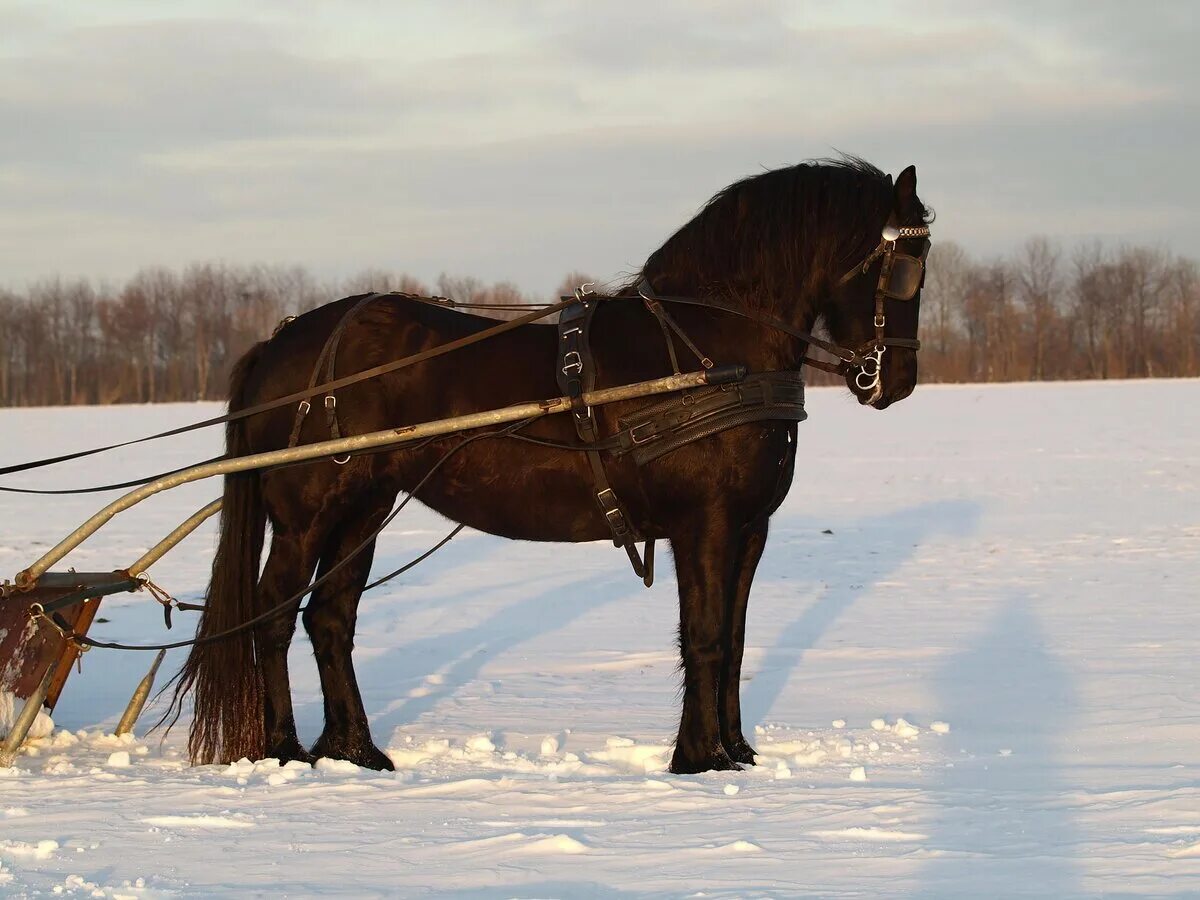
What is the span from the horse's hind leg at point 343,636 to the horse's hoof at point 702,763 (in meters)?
1.17

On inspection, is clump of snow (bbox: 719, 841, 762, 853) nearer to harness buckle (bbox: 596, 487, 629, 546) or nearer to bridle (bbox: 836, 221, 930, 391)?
harness buckle (bbox: 596, 487, 629, 546)

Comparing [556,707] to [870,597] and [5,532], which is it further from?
[5,532]

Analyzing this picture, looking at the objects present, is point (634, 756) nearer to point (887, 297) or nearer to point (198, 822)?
point (198, 822)

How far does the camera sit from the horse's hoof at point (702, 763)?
5.06 m

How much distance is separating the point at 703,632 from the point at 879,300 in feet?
4.82

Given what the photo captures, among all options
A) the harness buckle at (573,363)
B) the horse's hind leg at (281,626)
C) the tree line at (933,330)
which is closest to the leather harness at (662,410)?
the harness buckle at (573,363)

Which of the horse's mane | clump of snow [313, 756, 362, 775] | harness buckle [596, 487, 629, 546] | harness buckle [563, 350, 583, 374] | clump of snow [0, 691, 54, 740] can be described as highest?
the horse's mane

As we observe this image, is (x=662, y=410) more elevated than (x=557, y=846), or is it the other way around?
(x=662, y=410)

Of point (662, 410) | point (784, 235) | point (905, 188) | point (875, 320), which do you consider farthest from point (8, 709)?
point (905, 188)

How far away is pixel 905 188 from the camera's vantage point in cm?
517

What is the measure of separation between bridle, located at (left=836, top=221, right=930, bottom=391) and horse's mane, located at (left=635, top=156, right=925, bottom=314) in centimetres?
6

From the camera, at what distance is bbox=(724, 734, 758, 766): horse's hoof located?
5.34 meters

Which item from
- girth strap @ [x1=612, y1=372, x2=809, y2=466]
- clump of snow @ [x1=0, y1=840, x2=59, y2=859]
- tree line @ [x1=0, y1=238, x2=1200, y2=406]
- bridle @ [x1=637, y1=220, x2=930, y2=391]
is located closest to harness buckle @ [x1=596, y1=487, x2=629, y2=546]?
girth strap @ [x1=612, y1=372, x2=809, y2=466]

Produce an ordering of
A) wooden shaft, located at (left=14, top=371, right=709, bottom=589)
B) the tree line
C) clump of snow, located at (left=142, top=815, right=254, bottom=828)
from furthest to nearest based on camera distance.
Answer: the tree line < wooden shaft, located at (left=14, top=371, right=709, bottom=589) < clump of snow, located at (left=142, top=815, right=254, bottom=828)
